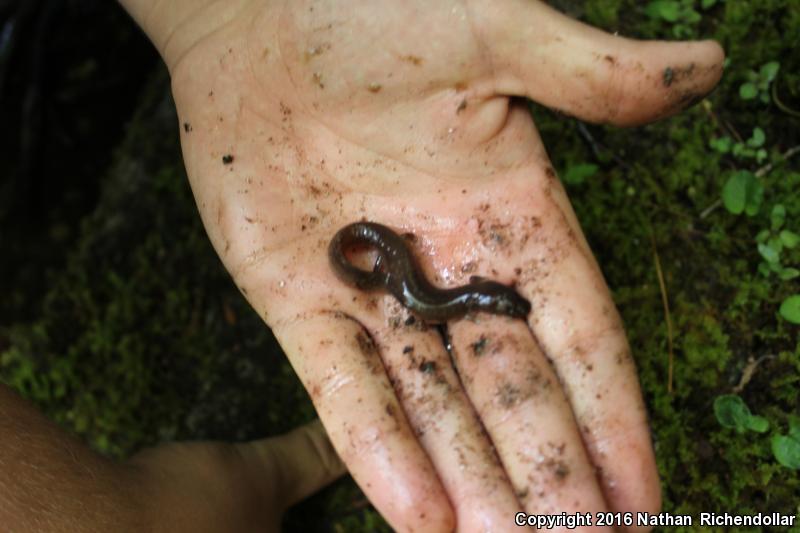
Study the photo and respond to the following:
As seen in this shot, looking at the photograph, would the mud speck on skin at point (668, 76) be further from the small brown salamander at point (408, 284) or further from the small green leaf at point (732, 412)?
the small green leaf at point (732, 412)

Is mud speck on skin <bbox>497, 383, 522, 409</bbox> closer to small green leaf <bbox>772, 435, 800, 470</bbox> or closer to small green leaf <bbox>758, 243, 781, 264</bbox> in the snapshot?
small green leaf <bbox>772, 435, 800, 470</bbox>

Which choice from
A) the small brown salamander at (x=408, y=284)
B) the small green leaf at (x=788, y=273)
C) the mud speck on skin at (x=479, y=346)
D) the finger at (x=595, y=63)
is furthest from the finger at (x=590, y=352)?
the small green leaf at (x=788, y=273)

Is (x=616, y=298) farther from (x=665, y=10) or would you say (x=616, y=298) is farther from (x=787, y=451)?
(x=665, y=10)

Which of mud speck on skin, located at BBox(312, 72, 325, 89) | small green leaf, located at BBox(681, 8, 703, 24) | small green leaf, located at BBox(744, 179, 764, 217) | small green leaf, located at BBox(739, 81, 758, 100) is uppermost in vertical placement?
mud speck on skin, located at BBox(312, 72, 325, 89)

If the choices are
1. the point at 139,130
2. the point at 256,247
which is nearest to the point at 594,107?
the point at 256,247

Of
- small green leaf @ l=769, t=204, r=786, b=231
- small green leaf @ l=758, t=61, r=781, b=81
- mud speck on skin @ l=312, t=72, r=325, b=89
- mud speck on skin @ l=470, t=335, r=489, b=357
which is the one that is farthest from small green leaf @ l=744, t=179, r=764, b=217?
mud speck on skin @ l=312, t=72, r=325, b=89

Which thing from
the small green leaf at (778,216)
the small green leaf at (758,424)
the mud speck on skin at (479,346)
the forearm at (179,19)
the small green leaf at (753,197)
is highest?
the forearm at (179,19)
